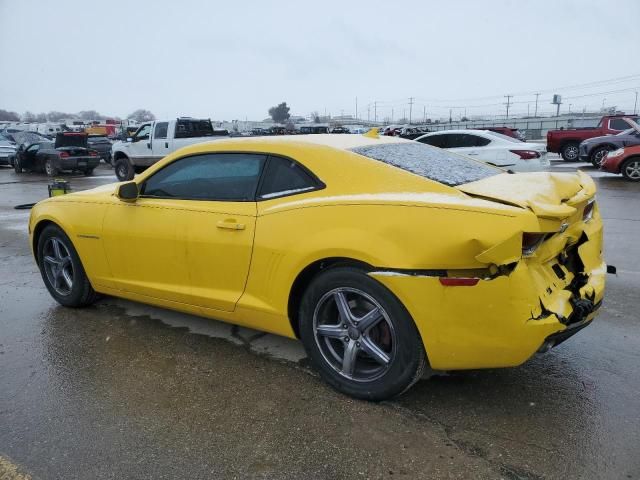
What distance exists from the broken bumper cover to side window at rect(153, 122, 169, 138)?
1549cm

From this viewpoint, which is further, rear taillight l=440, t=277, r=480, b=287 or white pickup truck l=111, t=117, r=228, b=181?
white pickup truck l=111, t=117, r=228, b=181

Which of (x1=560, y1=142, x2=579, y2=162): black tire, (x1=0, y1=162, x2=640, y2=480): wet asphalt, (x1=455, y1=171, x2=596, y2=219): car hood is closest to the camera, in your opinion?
(x1=0, y1=162, x2=640, y2=480): wet asphalt

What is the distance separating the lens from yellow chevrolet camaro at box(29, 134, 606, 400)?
98.3 inches

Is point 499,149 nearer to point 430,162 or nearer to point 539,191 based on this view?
point 430,162

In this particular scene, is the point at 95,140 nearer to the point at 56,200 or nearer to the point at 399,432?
the point at 56,200

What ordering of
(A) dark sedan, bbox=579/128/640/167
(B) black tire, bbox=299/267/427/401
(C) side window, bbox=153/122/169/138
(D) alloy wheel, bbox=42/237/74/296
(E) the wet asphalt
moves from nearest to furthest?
1. (E) the wet asphalt
2. (B) black tire, bbox=299/267/427/401
3. (D) alloy wheel, bbox=42/237/74/296
4. (A) dark sedan, bbox=579/128/640/167
5. (C) side window, bbox=153/122/169/138

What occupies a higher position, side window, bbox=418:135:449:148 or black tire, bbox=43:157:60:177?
side window, bbox=418:135:449:148

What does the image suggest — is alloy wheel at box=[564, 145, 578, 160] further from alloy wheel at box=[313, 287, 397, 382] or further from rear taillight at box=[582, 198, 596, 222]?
alloy wheel at box=[313, 287, 397, 382]

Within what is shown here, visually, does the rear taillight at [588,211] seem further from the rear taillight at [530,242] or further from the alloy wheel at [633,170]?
the alloy wheel at [633,170]

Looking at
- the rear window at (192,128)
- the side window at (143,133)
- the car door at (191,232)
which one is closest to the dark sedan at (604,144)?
the rear window at (192,128)

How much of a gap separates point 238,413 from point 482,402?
134 cm

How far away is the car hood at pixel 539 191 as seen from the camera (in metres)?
2.57

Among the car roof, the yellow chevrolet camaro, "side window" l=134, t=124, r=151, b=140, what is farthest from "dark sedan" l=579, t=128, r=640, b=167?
the yellow chevrolet camaro

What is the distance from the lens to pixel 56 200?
14.8 feet
